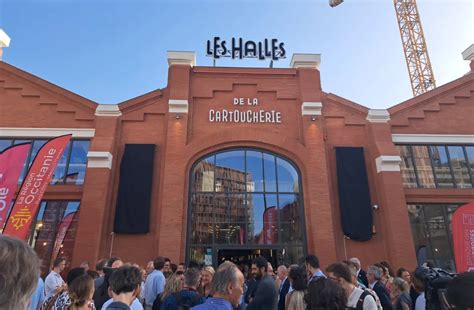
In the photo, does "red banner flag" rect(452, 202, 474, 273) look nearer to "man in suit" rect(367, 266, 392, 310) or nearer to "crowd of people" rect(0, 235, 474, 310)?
"crowd of people" rect(0, 235, 474, 310)

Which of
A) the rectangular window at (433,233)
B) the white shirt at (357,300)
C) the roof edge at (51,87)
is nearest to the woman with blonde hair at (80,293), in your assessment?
the white shirt at (357,300)

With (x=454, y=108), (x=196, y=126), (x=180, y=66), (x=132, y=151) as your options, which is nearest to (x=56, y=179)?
(x=132, y=151)

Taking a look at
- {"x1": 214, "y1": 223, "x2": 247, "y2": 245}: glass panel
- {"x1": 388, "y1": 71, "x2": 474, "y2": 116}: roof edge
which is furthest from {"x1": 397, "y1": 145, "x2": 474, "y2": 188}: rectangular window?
{"x1": 214, "y1": 223, "x2": 247, "y2": 245}: glass panel

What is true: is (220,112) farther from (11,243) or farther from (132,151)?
(11,243)

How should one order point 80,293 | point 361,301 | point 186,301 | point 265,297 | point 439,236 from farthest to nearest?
point 439,236
point 265,297
point 186,301
point 361,301
point 80,293

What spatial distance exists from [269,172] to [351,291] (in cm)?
1035

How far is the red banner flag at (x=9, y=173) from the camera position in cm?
958

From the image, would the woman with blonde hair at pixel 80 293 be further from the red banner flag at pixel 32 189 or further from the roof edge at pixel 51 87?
the roof edge at pixel 51 87

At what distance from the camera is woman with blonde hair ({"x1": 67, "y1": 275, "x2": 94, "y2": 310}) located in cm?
344

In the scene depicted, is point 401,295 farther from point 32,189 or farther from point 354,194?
point 32,189

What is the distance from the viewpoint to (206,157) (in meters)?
14.3

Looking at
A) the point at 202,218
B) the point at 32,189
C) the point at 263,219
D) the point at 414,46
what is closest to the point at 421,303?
the point at 263,219

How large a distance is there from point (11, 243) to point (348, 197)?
13.4 metres

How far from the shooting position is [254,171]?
14.2 m
